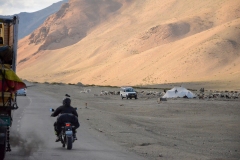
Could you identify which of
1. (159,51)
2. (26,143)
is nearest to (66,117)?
(26,143)

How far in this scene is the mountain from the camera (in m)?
123

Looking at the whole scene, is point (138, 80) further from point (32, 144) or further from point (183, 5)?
point (32, 144)

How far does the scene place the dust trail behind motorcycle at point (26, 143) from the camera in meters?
15.2

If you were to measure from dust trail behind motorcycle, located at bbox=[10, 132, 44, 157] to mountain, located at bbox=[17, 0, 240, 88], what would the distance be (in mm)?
81402

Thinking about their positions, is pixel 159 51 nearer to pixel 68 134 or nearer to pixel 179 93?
pixel 179 93

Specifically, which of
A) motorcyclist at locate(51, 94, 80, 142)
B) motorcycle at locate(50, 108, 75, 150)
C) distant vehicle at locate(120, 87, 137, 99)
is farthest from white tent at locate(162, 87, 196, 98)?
motorcycle at locate(50, 108, 75, 150)

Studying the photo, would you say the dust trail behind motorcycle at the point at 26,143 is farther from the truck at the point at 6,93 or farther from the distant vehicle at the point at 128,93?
the distant vehicle at the point at 128,93

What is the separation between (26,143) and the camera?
1695 centimetres

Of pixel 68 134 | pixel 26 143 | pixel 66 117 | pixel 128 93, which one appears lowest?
pixel 26 143

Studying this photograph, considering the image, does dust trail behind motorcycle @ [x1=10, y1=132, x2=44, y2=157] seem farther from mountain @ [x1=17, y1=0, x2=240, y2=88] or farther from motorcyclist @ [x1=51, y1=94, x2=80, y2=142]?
mountain @ [x1=17, y1=0, x2=240, y2=88]

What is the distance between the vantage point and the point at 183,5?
19025cm

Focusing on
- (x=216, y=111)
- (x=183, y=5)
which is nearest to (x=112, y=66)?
(x=183, y=5)

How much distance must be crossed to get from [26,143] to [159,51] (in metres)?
129

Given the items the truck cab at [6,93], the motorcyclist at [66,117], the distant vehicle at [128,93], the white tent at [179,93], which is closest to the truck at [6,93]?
the truck cab at [6,93]
